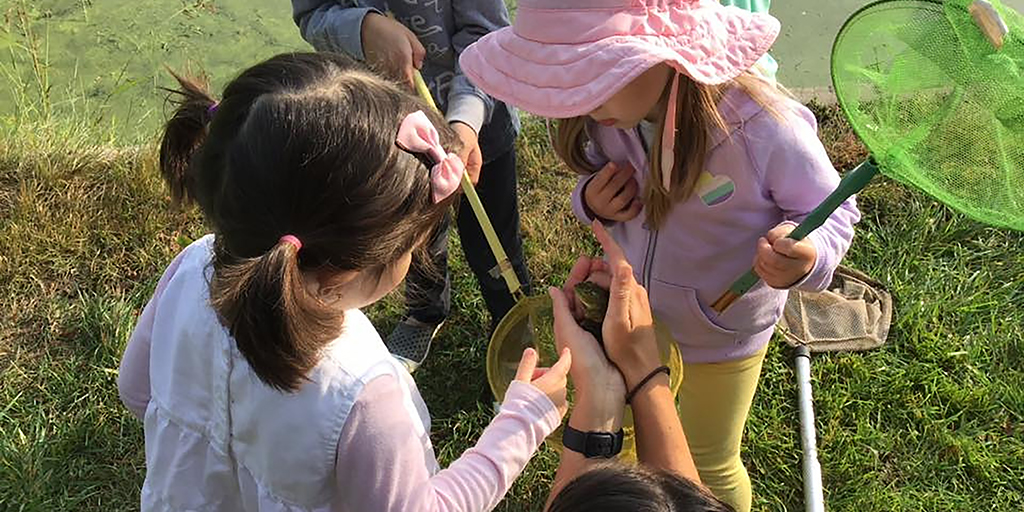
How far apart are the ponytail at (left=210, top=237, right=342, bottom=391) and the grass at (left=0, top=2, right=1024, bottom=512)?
44.9 inches

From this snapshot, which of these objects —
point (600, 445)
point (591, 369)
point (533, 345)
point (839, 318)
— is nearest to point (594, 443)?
point (600, 445)

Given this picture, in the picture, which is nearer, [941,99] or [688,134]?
[941,99]

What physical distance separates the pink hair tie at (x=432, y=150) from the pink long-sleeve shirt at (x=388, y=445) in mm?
219

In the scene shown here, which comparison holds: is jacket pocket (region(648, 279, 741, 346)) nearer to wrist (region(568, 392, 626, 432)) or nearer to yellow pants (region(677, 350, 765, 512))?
yellow pants (region(677, 350, 765, 512))

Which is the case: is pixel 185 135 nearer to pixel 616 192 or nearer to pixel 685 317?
pixel 616 192

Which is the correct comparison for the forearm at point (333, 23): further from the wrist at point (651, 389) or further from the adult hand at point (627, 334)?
the wrist at point (651, 389)

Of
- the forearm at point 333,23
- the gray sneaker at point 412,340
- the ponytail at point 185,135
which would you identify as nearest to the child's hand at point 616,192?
the forearm at point 333,23

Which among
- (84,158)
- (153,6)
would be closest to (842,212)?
(84,158)

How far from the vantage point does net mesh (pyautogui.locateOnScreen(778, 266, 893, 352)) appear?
2.32 metres

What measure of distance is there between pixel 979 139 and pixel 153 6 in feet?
11.4

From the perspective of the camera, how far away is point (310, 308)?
102cm

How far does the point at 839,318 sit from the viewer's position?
2.35 meters

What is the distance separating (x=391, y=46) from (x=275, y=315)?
0.79 m

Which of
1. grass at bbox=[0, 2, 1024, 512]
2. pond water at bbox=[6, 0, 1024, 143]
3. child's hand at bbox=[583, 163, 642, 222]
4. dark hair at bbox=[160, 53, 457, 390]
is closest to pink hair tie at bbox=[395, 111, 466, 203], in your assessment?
dark hair at bbox=[160, 53, 457, 390]
